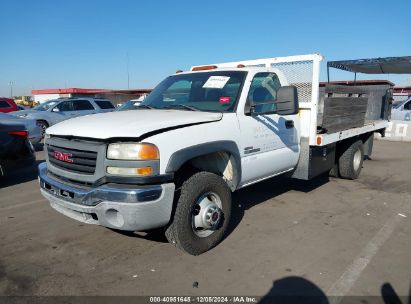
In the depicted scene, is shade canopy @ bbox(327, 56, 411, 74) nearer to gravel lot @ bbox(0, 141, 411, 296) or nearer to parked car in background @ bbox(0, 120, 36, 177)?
gravel lot @ bbox(0, 141, 411, 296)

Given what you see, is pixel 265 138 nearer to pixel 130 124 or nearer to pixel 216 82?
pixel 216 82

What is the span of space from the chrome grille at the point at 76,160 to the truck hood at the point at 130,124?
6.4 inches

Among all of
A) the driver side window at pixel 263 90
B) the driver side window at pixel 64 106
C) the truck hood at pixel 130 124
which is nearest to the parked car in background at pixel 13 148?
the truck hood at pixel 130 124

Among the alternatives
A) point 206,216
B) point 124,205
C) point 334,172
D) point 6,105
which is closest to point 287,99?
point 206,216

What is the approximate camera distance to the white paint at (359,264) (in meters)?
2.97

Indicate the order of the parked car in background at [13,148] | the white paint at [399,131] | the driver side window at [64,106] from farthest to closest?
1. the driver side window at [64,106]
2. the white paint at [399,131]
3. the parked car in background at [13,148]

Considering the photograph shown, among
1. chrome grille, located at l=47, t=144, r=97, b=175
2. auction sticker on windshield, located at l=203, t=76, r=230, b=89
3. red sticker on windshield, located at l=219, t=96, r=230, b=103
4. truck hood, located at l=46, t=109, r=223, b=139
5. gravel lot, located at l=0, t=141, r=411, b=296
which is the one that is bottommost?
gravel lot, located at l=0, t=141, r=411, b=296

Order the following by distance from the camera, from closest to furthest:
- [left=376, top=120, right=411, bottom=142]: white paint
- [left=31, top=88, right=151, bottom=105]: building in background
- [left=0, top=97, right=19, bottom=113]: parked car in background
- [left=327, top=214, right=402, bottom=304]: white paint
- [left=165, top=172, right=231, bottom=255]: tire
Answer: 1. [left=327, top=214, right=402, bottom=304]: white paint
2. [left=165, top=172, right=231, bottom=255]: tire
3. [left=376, top=120, right=411, bottom=142]: white paint
4. [left=0, top=97, right=19, bottom=113]: parked car in background
5. [left=31, top=88, right=151, bottom=105]: building in background

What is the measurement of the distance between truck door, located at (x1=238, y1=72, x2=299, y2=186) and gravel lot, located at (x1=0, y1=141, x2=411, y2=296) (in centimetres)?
73

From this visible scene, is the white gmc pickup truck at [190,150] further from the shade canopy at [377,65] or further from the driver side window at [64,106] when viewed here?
the driver side window at [64,106]

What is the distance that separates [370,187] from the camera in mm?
6473

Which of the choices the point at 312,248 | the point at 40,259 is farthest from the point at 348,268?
the point at 40,259

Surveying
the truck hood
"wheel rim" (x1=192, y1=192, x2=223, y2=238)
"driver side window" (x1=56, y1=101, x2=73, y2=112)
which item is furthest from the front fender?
"driver side window" (x1=56, y1=101, x2=73, y2=112)

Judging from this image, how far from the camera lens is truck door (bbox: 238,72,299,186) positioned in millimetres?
4098
